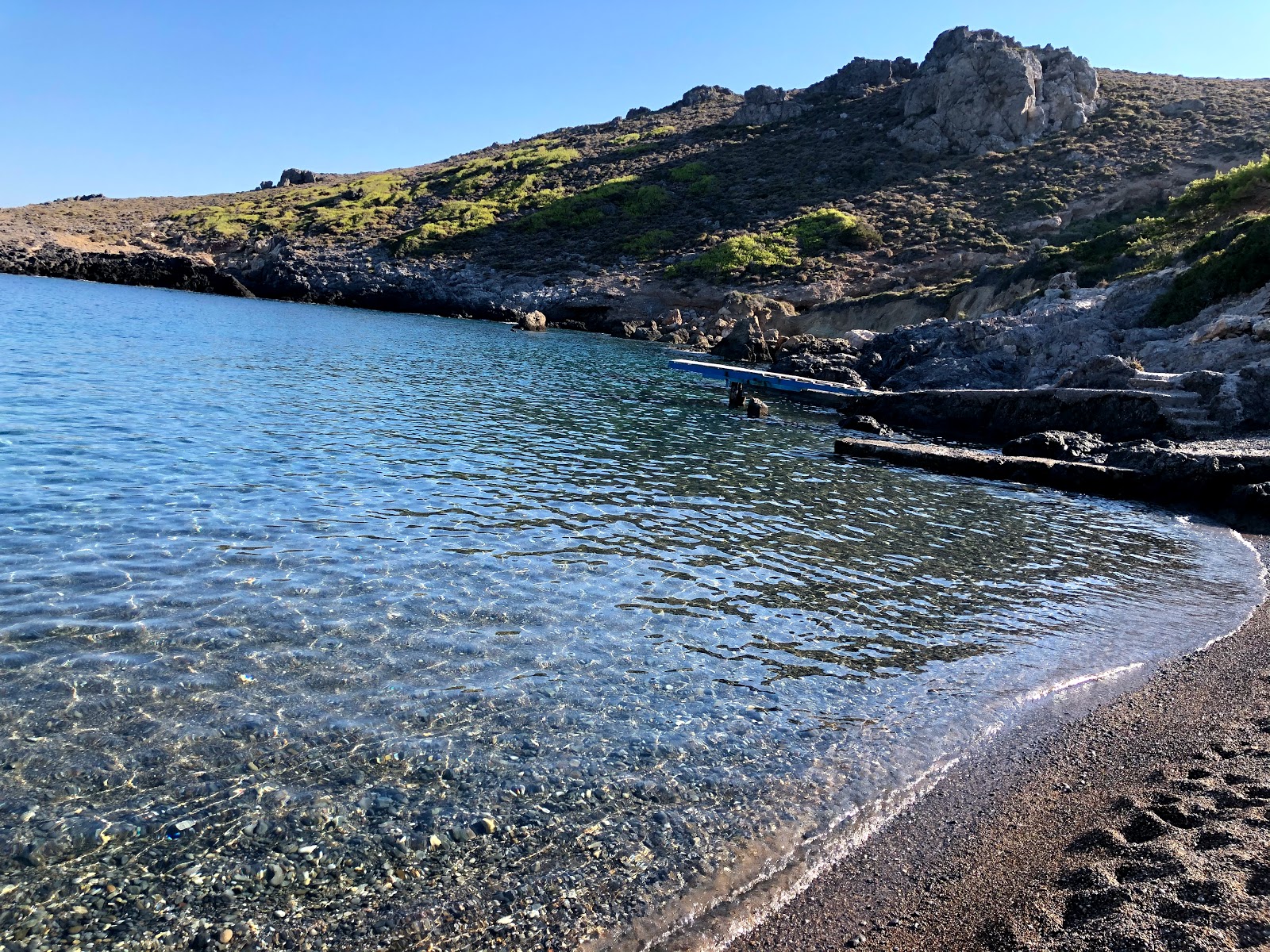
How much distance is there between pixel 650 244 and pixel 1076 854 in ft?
258

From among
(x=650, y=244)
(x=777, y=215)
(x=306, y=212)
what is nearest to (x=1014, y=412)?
(x=650, y=244)

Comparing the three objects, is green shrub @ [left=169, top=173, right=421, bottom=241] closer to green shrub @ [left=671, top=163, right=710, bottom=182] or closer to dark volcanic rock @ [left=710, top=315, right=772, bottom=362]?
green shrub @ [left=671, top=163, right=710, bottom=182]

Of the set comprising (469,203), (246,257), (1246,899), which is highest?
(469,203)

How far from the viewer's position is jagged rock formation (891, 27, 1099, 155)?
8019 cm

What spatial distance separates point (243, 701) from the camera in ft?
22.5

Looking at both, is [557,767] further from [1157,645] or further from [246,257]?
[246,257]

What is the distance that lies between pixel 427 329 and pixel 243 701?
5465 centimetres

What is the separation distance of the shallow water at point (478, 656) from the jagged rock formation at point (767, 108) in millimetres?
98585

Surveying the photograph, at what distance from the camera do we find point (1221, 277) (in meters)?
→ 29.2

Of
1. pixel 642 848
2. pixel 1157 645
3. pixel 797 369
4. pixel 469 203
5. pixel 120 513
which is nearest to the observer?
pixel 642 848

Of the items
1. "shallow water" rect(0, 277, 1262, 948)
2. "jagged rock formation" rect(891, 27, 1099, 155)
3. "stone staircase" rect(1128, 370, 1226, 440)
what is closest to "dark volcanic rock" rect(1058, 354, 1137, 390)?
"stone staircase" rect(1128, 370, 1226, 440)

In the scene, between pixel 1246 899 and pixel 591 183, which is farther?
pixel 591 183

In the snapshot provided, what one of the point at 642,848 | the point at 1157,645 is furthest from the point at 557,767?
the point at 1157,645

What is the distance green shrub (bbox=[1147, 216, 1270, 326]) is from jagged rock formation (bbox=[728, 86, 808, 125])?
83049 millimetres
